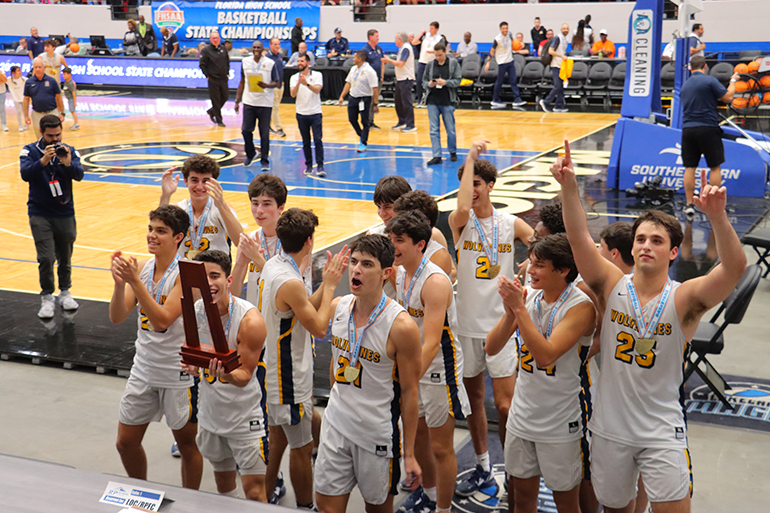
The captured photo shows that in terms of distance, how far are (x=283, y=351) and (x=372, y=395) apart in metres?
0.83

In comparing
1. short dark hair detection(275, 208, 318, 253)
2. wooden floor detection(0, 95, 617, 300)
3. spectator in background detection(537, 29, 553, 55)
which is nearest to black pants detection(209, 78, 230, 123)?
wooden floor detection(0, 95, 617, 300)

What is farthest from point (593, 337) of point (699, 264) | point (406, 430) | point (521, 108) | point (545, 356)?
point (521, 108)

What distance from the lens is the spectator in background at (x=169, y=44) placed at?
29734 millimetres

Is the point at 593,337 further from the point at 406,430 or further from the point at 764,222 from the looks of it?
the point at 764,222

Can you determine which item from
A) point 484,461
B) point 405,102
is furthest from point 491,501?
point 405,102

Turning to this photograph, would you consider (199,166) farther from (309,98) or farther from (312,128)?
(312,128)

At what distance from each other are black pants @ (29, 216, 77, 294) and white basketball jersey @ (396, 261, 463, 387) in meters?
4.54

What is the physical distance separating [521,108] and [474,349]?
760 inches

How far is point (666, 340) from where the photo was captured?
10.9 ft

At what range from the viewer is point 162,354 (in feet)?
14.1

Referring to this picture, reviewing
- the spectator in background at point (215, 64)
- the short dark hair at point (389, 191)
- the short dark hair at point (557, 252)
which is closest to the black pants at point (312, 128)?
the spectator in background at point (215, 64)

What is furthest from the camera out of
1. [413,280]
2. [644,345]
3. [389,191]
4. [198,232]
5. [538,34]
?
[538,34]

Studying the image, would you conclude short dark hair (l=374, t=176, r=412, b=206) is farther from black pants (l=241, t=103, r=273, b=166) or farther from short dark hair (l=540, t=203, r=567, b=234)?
black pants (l=241, t=103, r=273, b=166)

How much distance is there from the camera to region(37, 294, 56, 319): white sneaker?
7.42 m
